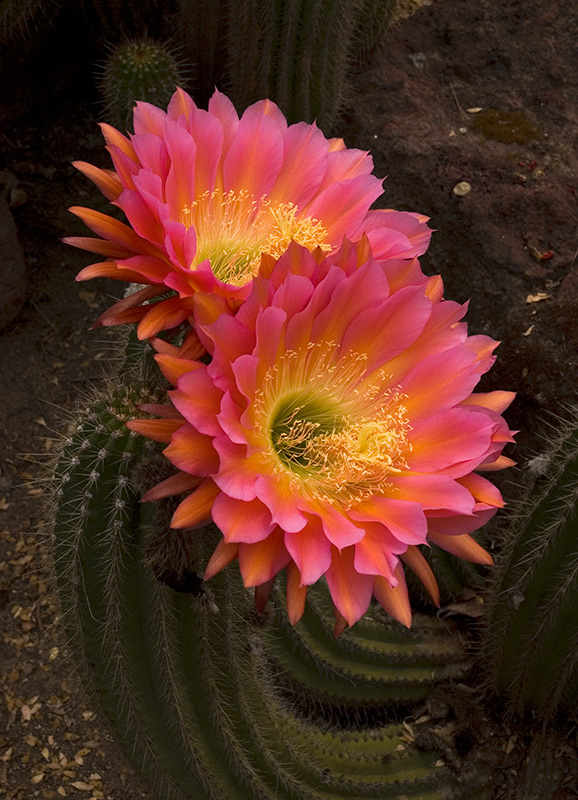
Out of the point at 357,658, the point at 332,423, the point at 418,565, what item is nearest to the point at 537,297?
the point at 357,658

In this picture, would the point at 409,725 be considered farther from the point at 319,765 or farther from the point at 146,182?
the point at 146,182

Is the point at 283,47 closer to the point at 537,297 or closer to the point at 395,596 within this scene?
the point at 537,297

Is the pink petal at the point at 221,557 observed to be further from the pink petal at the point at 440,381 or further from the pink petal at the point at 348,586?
the pink petal at the point at 440,381

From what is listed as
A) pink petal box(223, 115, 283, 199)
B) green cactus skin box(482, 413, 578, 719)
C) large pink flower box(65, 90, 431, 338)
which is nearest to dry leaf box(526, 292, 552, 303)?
green cactus skin box(482, 413, 578, 719)

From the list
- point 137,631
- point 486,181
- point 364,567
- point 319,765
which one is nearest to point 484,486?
point 364,567

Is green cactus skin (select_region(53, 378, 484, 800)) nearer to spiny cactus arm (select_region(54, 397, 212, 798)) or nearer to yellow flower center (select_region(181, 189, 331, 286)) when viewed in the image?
spiny cactus arm (select_region(54, 397, 212, 798))

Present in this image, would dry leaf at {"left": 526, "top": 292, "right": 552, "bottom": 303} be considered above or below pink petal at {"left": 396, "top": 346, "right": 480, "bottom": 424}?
below

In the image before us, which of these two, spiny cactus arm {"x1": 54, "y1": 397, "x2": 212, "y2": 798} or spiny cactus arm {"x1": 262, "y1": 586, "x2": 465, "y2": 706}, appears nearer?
spiny cactus arm {"x1": 54, "y1": 397, "x2": 212, "y2": 798}
